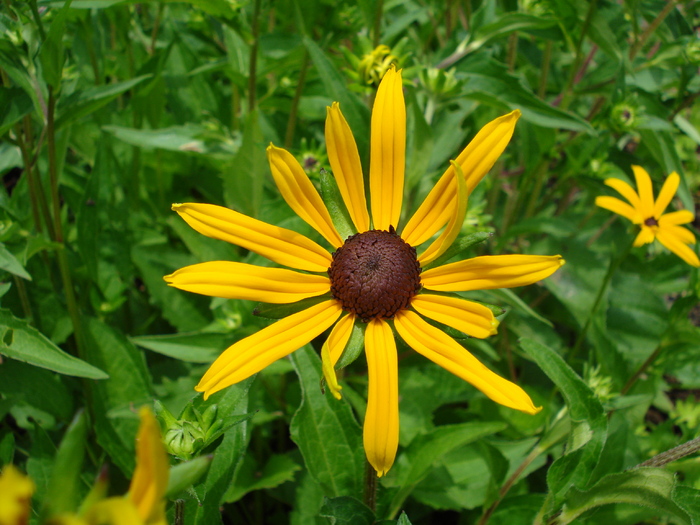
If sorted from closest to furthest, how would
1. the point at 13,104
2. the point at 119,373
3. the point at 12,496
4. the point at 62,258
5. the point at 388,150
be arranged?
the point at 12,496 < the point at 388,150 < the point at 13,104 < the point at 62,258 < the point at 119,373

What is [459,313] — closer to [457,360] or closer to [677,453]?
[457,360]

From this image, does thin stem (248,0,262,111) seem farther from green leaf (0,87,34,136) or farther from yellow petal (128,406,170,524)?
yellow petal (128,406,170,524)

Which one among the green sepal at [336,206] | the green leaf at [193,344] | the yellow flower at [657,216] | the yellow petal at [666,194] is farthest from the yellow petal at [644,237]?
the green leaf at [193,344]

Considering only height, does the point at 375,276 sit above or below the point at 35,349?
above


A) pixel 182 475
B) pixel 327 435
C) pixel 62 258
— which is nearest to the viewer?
pixel 182 475

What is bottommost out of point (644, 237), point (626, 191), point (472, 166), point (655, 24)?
point (644, 237)

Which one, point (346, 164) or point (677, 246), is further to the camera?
point (677, 246)

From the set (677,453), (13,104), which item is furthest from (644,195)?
(13,104)
